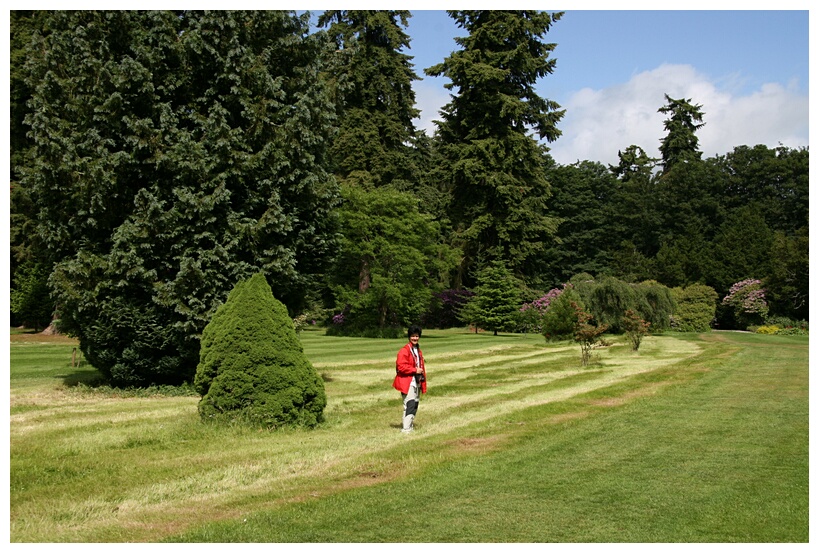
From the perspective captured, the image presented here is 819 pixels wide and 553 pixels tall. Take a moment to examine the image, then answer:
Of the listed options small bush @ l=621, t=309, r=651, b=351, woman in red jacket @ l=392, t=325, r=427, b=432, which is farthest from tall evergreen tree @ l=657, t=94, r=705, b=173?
woman in red jacket @ l=392, t=325, r=427, b=432

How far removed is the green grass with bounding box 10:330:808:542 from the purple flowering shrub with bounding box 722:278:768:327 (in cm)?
3667

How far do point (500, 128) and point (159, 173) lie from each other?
1386 inches

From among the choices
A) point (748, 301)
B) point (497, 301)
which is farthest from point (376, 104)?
point (748, 301)

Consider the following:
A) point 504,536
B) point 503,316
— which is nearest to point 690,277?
point 503,316

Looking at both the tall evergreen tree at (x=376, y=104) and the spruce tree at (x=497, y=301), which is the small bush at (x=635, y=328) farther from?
the tall evergreen tree at (x=376, y=104)

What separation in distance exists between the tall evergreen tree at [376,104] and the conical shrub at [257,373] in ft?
119

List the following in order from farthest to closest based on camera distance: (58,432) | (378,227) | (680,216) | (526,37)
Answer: (680,216) < (526,37) < (378,227) < (58,432)

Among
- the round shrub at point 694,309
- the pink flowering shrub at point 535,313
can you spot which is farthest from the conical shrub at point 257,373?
the round shrub at point 694,309

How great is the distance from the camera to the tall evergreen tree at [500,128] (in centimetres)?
4712

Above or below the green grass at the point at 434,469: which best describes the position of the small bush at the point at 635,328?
above

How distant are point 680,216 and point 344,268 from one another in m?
34.2

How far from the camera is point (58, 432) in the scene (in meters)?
11.1

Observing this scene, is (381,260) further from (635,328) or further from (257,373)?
(257,373)

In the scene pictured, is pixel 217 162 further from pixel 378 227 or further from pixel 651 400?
pixel 378 227
